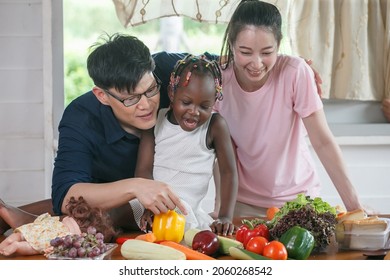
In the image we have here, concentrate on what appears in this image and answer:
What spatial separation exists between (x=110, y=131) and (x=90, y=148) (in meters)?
0.07

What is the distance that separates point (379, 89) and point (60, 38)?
1.37 m

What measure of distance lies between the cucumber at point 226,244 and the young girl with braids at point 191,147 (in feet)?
0.88

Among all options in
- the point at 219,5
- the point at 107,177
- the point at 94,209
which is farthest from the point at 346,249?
the point at 219,5

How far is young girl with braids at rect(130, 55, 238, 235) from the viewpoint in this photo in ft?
6.70

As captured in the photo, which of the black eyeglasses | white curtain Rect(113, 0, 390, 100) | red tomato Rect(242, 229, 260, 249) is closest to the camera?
red tomato Rect(242, 229, 260, 249)

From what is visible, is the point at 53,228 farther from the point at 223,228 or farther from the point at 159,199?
the point at 223,228

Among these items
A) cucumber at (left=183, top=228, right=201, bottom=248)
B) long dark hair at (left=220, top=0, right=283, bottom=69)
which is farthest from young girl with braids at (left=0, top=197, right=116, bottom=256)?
long dark hair at (left=220, top=0, right=283, bottom=69)

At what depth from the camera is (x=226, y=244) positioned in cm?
175

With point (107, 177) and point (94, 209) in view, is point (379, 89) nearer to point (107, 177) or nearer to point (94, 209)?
point (107, 177)

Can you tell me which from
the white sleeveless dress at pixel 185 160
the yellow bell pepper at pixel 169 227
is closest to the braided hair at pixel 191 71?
the white sleeveless dress at pixel 185 160

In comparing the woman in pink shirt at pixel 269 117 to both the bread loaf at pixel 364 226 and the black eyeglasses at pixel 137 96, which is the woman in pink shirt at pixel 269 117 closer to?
the black eyeglasses at pixel 137 96

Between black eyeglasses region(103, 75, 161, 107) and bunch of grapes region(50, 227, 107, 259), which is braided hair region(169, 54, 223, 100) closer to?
black eyeglasses region(103, 75, 161, 107)

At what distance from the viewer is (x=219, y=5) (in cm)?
321

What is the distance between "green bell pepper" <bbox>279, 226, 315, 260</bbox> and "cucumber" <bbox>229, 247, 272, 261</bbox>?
75 millimetres
